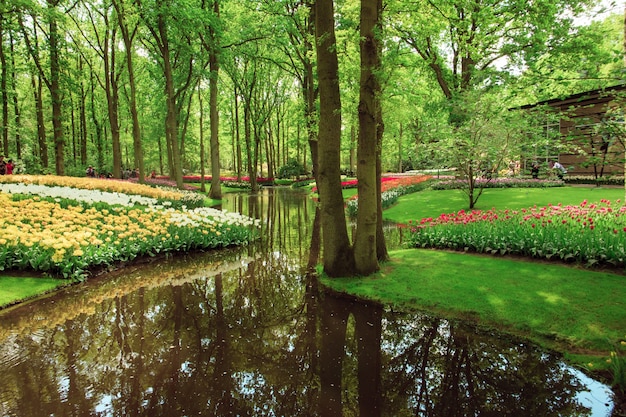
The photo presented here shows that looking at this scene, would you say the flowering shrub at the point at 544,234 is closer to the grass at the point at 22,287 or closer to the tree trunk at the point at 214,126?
the grass at the point at 22,287

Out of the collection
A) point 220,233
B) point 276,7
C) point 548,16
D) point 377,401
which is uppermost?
point 276,7

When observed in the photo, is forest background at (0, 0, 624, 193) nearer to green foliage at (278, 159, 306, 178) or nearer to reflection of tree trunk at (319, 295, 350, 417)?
reflection of tree trunk at (319, 295, 350, 417)

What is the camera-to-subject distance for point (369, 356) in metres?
4.61

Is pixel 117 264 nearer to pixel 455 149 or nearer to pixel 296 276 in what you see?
pixel 296 276

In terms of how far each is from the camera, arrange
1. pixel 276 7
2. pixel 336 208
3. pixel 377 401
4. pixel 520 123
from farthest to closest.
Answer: pixel 276 7 → pixel 520 123 → pixel 336 208 → pixel 377 401

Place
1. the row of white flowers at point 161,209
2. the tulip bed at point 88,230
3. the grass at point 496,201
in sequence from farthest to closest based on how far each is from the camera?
the grass at point 496,201, the row of white flowers at point 161,209, the tulip bed at point 88,230

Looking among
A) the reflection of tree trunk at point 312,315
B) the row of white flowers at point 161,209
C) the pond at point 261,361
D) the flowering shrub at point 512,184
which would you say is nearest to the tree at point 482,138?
the flowering shrub at point 512,184

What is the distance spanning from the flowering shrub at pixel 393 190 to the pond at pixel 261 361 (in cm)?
1046

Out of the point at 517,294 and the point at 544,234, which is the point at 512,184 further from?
the point at 517,294

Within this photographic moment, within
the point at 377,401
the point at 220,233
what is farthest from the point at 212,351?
the point at 220,233

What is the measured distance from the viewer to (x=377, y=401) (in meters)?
3.67

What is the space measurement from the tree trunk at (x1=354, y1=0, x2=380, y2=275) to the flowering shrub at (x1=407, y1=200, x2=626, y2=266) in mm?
3197

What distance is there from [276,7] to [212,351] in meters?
18.4

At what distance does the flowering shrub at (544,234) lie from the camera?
706 centimetres
